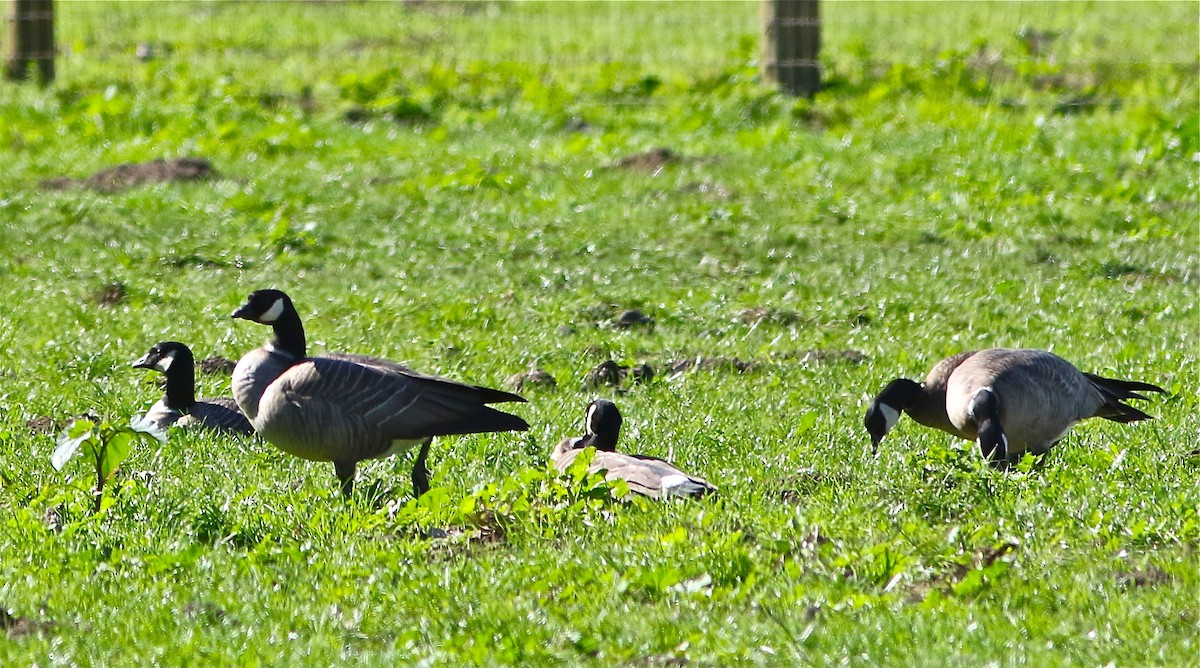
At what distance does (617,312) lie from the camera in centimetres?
969

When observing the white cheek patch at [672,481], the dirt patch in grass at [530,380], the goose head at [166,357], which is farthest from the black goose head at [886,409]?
the goose head at [166,357]

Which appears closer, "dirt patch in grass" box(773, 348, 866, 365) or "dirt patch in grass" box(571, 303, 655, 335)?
"dirt patch in grass" box(773, 348, 866, 365)

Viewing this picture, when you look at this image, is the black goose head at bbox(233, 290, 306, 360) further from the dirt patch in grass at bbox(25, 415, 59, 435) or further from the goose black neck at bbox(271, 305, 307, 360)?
the dirt patch in grass at bbox(25, 415, 59, 435)

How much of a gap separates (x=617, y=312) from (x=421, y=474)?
138 inches

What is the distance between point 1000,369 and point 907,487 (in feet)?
3.56

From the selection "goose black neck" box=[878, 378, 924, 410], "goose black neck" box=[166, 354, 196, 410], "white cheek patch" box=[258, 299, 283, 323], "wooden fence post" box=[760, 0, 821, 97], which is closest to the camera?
"goose black neck" box=[878, 378, 924, 410]

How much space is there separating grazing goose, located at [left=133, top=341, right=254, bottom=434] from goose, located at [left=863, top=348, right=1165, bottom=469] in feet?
9.63

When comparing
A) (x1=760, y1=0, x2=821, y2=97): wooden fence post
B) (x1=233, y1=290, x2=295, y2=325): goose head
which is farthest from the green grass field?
(x1=233, y1=290, x2=295, y2=325): goose head

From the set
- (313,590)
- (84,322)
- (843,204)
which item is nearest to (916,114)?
(843,204)

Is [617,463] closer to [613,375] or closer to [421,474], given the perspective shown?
[421,474]

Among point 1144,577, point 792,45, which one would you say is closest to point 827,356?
point 1144,577

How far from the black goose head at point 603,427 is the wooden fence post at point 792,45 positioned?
951 centimetres

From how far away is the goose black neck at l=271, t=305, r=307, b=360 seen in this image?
706cm

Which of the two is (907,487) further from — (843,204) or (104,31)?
(104,31)
